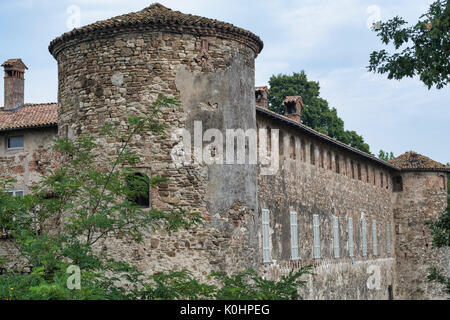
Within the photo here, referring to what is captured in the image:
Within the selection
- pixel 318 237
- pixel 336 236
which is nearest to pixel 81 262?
pixel 318 237

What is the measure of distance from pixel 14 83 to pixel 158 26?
12.8m

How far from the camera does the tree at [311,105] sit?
39781 millimetres

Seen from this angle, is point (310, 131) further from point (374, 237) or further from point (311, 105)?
point (311, 105)

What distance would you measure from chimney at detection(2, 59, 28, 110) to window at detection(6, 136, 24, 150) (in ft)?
10.7

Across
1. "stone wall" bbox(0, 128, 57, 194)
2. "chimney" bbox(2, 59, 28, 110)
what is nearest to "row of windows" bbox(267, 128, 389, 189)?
"stone wall" bbox(0, 128, 57, 194)

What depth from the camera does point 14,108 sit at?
76.8ft

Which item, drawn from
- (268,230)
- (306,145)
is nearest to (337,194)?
(306,145)

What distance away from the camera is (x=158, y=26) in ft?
43.2

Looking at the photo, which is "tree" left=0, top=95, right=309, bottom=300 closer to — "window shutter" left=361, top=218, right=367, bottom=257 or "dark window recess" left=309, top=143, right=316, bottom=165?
"dark window recess" left=309, top=143, right=316, bottom=165

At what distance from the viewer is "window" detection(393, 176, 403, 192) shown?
1334 inches

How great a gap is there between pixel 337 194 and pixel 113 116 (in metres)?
13.9

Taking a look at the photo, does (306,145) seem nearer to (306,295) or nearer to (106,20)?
(306,295)

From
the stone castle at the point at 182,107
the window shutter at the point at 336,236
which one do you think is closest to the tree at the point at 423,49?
the stone castle at the point at 182,107

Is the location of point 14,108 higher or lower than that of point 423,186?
higher
